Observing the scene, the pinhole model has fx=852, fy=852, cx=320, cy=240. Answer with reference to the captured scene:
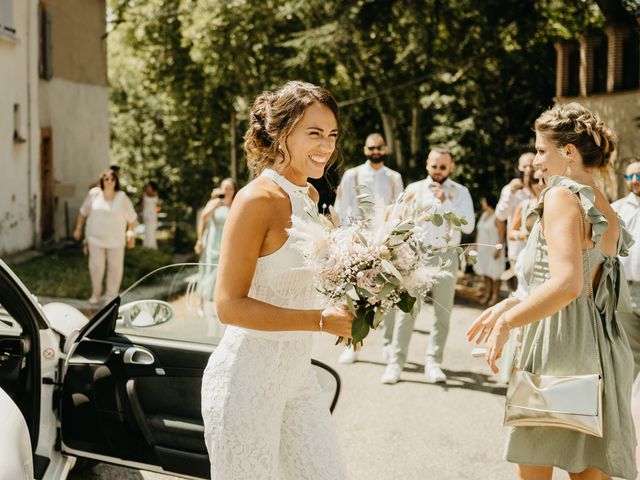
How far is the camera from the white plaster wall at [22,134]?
17.3 metres

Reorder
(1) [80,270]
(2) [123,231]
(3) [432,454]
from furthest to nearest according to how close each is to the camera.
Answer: (1) [80,270], (2) [123,231], (3) [432,454]

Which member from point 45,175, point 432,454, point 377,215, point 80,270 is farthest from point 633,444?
point 45,175

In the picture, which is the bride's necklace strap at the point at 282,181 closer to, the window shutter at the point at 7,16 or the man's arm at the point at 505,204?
the man's arm at the point at 505,204

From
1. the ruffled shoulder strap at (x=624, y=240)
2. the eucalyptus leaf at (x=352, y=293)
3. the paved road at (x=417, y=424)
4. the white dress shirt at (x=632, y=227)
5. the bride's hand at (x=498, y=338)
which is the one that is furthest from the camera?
the white dress shirt at (x=632, y=227)

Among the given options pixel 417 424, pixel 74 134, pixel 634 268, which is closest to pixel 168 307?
pixel 417 424

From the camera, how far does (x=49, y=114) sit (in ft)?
69.5

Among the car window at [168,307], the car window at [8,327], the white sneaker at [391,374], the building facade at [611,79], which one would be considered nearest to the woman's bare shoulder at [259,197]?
the car window at [168,307]

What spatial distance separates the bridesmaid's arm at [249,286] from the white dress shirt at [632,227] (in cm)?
396

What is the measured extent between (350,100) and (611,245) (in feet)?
85.3

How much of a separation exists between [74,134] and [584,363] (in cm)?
2108

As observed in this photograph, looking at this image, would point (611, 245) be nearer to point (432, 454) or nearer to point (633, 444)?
point (633, 444)

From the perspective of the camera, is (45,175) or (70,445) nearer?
(70,445)

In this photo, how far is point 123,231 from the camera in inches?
469

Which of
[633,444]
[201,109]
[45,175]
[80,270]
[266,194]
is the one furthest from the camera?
[201,109]
